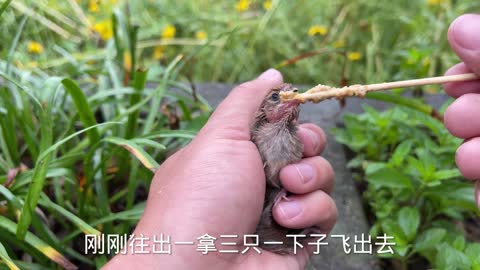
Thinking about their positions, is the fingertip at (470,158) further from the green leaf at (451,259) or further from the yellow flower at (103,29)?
the yellow flower at (103,29)

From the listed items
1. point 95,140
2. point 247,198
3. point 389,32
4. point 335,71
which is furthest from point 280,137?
point 389,32

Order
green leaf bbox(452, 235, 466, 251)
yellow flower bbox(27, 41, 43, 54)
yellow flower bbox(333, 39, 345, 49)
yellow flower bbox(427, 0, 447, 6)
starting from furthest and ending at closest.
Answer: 1. yellow flower bbox(427, 0, 447, 6)
2. yellow flower bbox(333, 39, 345, 49)
3. yellow flower bbox(27, 41, 43, 54)
4. green leaf bbox(452, 235, 466, 251)

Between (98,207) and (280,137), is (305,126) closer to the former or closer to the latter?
(280,137)

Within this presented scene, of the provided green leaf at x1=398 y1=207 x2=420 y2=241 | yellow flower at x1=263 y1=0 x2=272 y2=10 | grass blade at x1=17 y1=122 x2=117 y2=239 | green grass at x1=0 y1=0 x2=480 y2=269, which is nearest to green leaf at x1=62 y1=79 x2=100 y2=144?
green grass at x1=0 y1=0 x2=480 y2=269

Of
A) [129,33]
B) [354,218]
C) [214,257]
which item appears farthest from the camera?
[129,33]

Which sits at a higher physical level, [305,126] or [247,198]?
[305,126]

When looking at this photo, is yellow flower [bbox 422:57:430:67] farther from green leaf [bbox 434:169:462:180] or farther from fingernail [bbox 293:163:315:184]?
fingernail [bbox 293:163:315:184]
